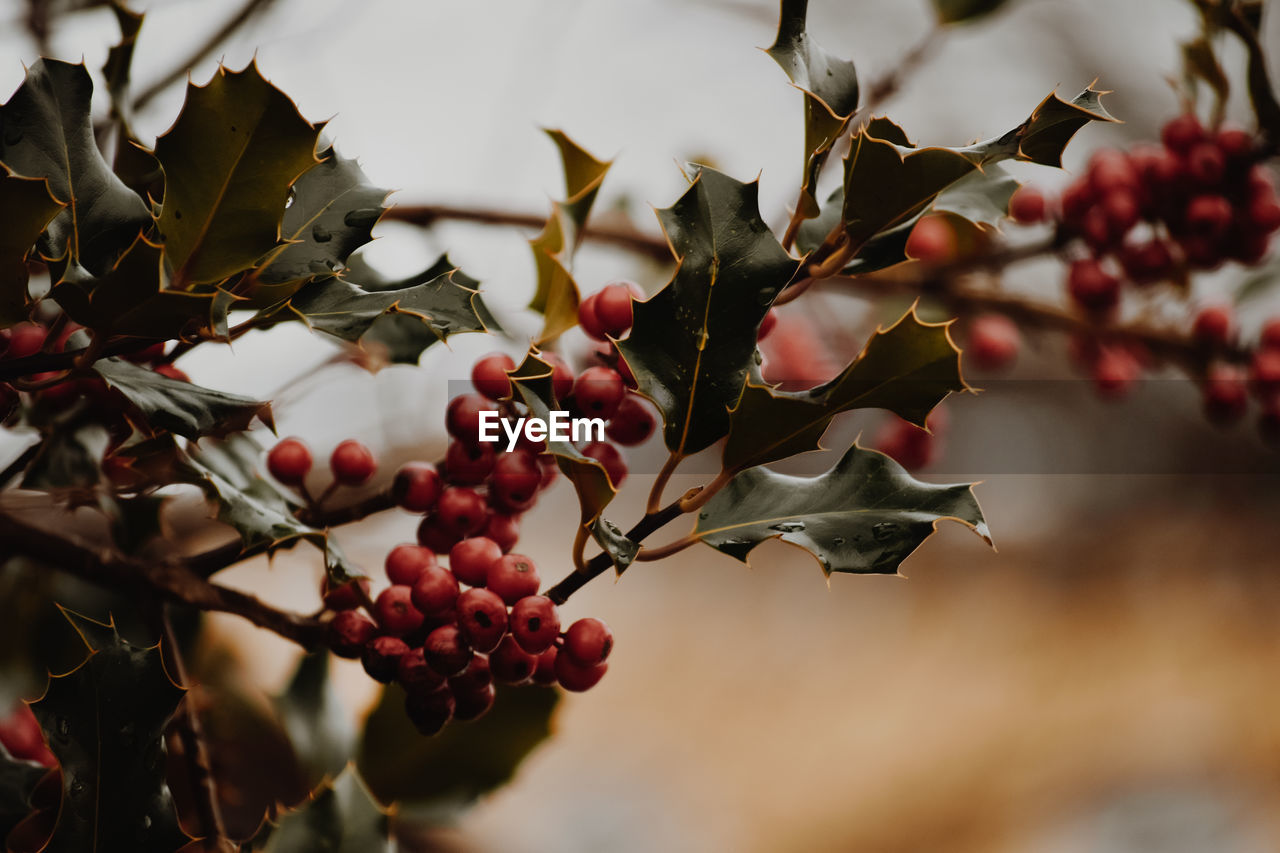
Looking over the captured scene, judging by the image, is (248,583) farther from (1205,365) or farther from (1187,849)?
(1187,849)

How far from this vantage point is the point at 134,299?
0.30 m

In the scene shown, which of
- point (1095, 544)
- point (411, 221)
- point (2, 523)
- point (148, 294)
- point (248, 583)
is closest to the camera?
point (148, 294)

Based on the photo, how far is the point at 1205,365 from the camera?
0.91m

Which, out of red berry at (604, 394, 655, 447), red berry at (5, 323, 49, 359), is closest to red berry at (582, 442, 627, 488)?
red berry at (604, 394, 655, 447)

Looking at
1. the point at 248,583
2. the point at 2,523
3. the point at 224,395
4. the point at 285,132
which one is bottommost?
the point at 248,583

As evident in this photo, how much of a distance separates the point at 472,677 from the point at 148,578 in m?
0.18

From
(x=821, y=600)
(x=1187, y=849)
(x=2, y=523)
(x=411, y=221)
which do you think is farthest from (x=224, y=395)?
(x=1187, y=849)

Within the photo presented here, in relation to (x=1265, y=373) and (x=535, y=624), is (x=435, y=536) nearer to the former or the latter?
(x=535, y=624)

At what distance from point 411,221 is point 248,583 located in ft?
3.40

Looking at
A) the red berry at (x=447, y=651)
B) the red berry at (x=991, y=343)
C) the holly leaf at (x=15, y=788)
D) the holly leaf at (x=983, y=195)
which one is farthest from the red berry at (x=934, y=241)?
the holly leaf at (x=15, y=788)

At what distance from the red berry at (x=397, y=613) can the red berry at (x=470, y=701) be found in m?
0.04

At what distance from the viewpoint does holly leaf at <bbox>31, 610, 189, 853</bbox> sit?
13.7 inches

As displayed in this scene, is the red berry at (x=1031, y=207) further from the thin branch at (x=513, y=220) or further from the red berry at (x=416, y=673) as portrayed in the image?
the red berry at (x=416, y=673)

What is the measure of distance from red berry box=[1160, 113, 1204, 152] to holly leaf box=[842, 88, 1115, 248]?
571 mm
